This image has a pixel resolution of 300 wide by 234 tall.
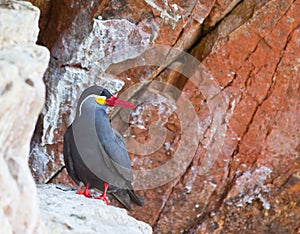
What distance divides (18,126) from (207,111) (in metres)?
3.30

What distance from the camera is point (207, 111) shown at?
514 cm

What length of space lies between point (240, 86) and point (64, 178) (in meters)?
1.79

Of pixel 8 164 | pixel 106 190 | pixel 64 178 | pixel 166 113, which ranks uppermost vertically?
pixel 8 164

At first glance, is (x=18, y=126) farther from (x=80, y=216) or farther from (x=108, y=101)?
(x=108, y=101)

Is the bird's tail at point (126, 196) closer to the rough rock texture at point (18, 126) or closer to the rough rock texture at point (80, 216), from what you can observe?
the rough rock texture at point (80, 216)

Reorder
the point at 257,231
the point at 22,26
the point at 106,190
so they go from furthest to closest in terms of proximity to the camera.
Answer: the point at 257,231, the point at 106,190, the point at 22,26

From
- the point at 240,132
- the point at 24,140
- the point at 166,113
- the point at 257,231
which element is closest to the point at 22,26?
the point at 24,140

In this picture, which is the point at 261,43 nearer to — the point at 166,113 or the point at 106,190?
the point at 166,113

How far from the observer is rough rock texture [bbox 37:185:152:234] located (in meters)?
2.60

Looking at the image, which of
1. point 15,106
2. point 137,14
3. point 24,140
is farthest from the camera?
point 137,14

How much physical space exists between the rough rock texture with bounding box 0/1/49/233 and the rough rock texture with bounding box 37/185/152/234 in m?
0.39

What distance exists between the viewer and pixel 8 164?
79.0 inches

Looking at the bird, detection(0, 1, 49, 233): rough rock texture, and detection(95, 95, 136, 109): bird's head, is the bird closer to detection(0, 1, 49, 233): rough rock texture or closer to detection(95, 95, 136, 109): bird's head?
detection(95, 95, 136, 109): bird's head

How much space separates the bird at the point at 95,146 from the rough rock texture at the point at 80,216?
0.55 meters
